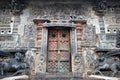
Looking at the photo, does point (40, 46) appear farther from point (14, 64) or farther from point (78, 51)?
point (78, 51)

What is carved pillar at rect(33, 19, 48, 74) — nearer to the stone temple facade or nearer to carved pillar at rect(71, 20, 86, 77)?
the stone temple facade

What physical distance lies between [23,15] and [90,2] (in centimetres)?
272

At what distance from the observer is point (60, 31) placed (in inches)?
340

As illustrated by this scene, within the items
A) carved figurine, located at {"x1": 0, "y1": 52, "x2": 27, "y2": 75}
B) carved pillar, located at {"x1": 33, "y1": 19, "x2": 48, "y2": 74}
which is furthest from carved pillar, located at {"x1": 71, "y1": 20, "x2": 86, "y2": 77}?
carved figurine, located at {"x1": 0, "y1": 52, "x2": 27, "y2": 75}

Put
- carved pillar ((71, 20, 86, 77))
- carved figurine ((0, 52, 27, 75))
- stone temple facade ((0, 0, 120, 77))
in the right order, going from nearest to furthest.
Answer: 1. carved figurine ((0, 52, 27, 75))
2. carved pillar ((71, 20, 86, 77))
3. stone temple facade ((0, 0, 120, 77))

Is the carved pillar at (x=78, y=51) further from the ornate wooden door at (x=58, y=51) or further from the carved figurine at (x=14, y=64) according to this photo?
the carved figurine at (x=14, y=64)

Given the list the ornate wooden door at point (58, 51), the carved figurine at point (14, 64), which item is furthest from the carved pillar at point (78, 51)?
the carved figurine at point (14, 64)

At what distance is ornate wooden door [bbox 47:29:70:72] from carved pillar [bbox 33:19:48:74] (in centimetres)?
28

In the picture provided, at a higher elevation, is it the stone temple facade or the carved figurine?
the stone temple facade

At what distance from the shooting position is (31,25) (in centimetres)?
863

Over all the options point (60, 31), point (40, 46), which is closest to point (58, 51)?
point (40, 46)

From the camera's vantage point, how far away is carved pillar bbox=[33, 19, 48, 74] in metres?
7.93

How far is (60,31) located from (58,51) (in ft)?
2.64

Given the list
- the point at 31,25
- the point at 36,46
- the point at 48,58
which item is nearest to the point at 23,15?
the point at 31,25
